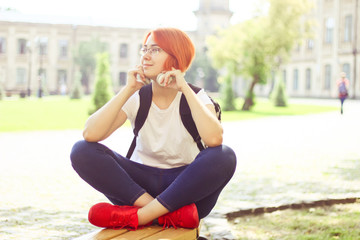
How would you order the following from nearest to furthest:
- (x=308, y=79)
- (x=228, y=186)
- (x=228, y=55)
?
(x=228, y=186) < (x=228, y=55) < (x=308, y=79)

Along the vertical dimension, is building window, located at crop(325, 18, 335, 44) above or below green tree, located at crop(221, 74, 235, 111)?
above

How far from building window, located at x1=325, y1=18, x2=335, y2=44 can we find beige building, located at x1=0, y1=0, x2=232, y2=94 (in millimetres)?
14822

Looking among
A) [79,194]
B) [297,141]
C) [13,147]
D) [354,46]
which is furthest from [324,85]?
[79,194]

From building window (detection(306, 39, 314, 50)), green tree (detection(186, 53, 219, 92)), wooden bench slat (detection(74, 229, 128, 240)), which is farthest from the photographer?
green tree (detection(186, 53, 219, 92))

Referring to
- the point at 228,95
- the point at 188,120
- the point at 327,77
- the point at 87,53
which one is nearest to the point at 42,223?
the point at 188,120

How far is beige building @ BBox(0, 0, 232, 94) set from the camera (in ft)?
183

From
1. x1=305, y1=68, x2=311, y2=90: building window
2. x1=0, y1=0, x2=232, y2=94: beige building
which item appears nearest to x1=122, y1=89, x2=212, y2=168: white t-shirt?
x1=305, y1=68, x2=311, y2=90: building window

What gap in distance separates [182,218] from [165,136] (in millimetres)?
552

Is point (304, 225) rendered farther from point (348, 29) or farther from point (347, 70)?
point (348, 29)

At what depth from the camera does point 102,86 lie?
2130 cm

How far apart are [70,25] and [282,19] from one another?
119 ft

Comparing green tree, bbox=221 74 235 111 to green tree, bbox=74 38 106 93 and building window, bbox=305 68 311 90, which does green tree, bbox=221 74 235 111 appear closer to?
building window, bbox=305 68 311 90

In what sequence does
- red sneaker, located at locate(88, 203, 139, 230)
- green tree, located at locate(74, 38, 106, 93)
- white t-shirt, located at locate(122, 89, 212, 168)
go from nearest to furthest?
red sneaker, located at locate(88, 203, 139, 230) → white t-shirt, located at locate(122, 89, 212, 168) → green tree, located at locate(74, 38, 106, 93)

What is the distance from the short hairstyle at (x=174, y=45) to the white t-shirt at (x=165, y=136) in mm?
193
